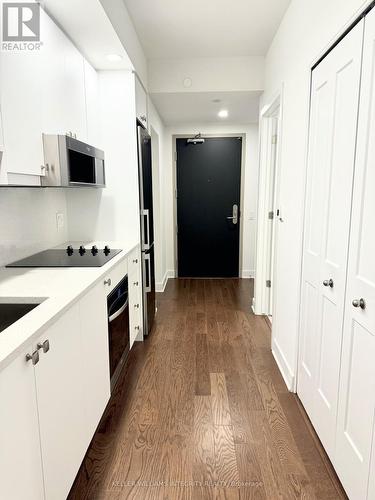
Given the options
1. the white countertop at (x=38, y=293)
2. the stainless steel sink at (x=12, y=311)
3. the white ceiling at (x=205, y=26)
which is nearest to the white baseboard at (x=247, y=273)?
the white ceiling at (x=205, y=26)

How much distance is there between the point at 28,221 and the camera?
2049mm

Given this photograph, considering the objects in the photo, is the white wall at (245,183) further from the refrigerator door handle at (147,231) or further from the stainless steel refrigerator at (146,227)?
the refrigerator door handle at (147,231)

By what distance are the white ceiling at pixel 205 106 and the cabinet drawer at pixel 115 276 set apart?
2.02 metres

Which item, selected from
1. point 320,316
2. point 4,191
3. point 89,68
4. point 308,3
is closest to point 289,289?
point 320,316

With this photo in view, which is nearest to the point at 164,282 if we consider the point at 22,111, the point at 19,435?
the point at 22,111

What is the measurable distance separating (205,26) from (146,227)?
1.73m

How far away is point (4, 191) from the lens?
5.84ft

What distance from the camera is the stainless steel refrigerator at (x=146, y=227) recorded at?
2753 millimetres

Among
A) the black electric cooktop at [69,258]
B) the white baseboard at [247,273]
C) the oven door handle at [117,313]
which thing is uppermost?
the black electric cooktop at [69,258]

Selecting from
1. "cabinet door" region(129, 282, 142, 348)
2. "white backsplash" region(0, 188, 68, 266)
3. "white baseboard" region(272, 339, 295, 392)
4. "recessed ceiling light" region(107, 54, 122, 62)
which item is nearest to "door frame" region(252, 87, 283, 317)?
"white baseboard" region(272, 339, 295, 392)

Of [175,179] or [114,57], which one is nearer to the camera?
[114,57]

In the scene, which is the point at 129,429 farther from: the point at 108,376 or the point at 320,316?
the point at 320,316

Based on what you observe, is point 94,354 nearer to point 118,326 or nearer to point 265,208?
point 118,326

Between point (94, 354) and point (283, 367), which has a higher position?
point (94, 354)
